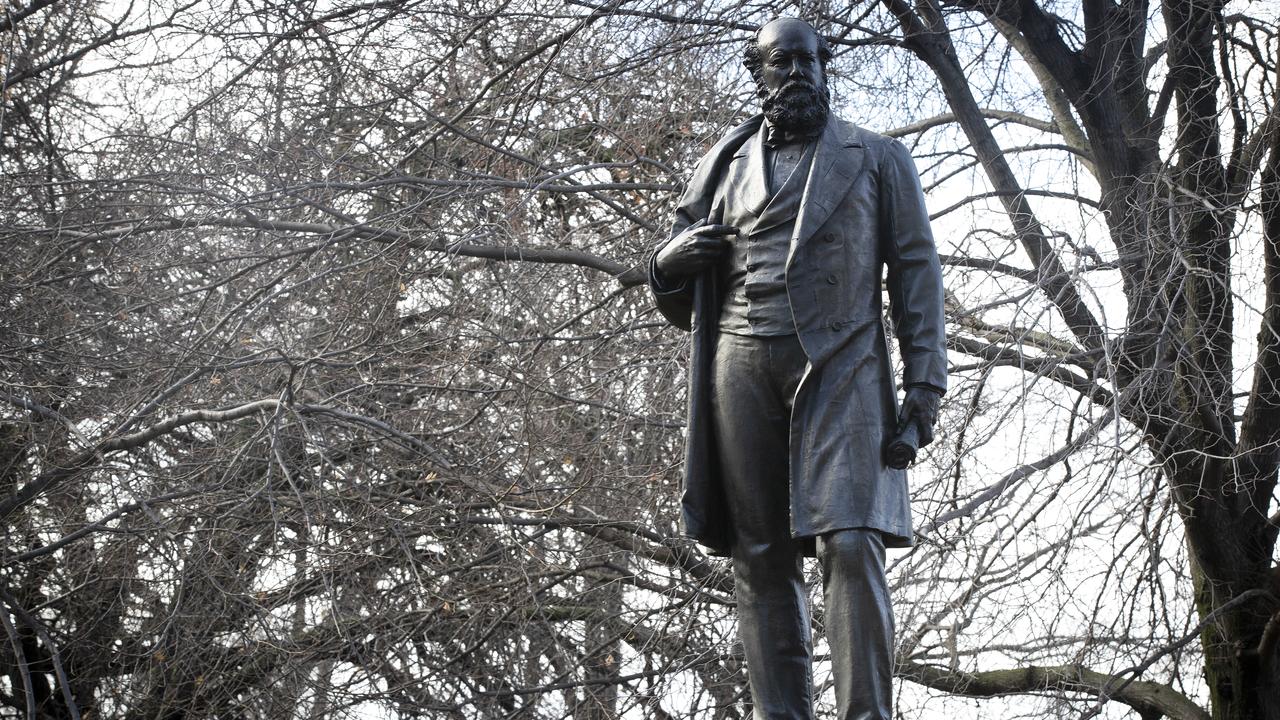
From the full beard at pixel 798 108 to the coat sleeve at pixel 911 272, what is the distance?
209 millimetres

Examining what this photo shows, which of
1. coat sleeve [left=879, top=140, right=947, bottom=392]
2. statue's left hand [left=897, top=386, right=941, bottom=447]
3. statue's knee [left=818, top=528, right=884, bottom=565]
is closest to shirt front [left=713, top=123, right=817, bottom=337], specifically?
coat sleeve [left=879, top=140, right=947, bottom=392]

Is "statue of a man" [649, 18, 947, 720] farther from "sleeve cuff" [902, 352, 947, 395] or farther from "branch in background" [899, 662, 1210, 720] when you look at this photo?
"branch in background" [899, 662, 1210, 720]

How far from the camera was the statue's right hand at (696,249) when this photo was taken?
434 cm

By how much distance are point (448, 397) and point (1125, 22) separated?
538 centimetres

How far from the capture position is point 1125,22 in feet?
35.3

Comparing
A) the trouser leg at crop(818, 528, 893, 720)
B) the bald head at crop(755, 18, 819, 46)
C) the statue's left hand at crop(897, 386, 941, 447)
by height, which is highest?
the bald head at crop(755, 18, 819, 46)

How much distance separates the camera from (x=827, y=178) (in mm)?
4367

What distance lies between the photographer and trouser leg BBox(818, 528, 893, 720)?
3.93 m

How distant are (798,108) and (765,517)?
110 cm

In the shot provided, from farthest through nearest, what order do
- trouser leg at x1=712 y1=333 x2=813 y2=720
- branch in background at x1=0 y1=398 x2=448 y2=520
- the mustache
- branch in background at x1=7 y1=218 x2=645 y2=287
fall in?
branch in background at x1=7 y1=218 x2=645 y2=287 < branch in background at x1=0 y1=398 x2=448 y2=520 < the mustache < trouser leg at x1=712 y1=333 x2=813 y2=720

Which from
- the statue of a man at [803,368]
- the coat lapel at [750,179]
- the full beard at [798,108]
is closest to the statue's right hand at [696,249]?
the statue of a man at [803,368]

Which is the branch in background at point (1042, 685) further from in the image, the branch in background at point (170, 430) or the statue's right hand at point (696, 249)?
the statue's right hand at point (696, 249)

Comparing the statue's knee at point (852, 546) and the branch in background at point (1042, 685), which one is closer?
the statue's knee at point (852, 546)

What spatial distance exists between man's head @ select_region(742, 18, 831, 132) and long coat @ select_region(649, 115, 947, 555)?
9 centimetres
